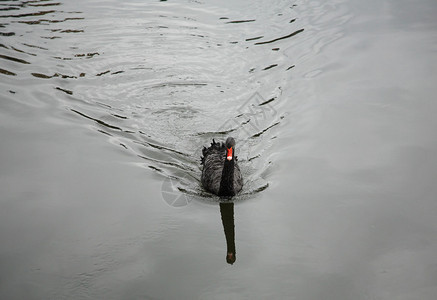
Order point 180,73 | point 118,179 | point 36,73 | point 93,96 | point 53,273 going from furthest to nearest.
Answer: point 180,73 → point 36,73 → point 93,96 → point 118,179 → point 53,273

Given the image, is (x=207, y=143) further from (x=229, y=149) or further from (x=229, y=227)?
(x=229, y=227)

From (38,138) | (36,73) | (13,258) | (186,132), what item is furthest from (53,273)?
(36,73)

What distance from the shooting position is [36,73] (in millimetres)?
10000

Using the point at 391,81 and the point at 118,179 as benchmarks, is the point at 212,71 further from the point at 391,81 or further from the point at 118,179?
the point at 118,179

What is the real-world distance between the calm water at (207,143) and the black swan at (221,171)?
16cm

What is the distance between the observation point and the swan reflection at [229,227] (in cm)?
514

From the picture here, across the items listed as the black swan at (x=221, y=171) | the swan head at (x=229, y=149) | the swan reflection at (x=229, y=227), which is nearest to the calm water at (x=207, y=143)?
the swan reflection at (x=229, y=227)

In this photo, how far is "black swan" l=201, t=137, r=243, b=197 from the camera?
20.0 ft

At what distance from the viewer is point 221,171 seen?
659cm

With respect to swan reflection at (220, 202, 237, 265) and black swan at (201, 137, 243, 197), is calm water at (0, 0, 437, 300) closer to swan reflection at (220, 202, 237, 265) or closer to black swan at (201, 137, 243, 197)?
swan reflection at (220, 202, 237, 265)

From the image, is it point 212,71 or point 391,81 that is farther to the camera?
point 212,71

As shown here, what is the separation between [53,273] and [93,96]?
5205 mm

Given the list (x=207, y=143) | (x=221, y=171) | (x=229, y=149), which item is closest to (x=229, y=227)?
(x=229, y=149)

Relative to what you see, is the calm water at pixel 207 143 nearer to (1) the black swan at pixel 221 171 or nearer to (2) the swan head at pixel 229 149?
(1) the black swan at pixel 221 171
